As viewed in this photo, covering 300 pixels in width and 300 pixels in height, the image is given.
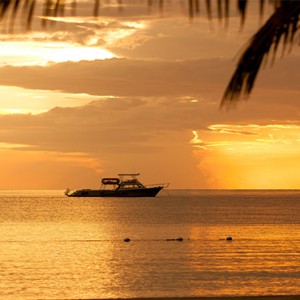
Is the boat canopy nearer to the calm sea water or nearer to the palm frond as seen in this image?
the calm sea water

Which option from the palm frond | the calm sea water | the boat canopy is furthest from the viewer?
the boat canopy

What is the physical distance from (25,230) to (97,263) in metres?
37.4

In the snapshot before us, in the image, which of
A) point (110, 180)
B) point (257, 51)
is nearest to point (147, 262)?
point (257, 51)

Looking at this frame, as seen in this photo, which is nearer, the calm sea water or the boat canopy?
the calm sea water

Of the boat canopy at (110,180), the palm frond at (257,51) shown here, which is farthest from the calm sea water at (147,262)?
the boat canopy at (110,180)

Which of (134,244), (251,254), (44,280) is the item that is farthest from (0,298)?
(134,244)

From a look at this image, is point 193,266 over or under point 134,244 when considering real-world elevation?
over

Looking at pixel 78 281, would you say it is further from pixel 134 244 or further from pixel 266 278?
pixel 134 244

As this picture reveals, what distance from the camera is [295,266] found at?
161 ft

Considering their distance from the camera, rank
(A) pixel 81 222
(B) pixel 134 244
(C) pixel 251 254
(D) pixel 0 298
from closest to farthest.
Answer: (D) pixel 0 298
(C) pixel 251 254
(B) pixel 134 244
(A) pixel 81 222

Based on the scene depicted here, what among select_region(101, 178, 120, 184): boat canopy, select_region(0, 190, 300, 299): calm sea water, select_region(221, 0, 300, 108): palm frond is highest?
select_region(221, 0, 300, 108): palm frond

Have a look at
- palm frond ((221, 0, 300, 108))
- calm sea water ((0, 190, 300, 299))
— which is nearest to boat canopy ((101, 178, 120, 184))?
calm sea water ((0, 190, 300, 299))

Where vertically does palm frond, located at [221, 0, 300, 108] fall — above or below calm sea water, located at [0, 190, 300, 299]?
above

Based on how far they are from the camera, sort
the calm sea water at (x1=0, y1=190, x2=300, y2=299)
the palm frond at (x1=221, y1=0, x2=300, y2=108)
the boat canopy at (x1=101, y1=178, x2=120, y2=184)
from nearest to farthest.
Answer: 1. the palm frond at (x1=221, y1=0, x2=300, y2=108)
2. the calm sea water at (x1=0, y1=190, x2=300, y2=299)
3. the boat canopy at (x1=101, y1=178, x2=120, y2=184)
